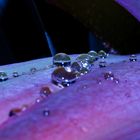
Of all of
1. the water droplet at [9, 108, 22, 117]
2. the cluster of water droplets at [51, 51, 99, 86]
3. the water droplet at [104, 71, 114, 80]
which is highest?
the water droplet at [104, 71, 114, 80]

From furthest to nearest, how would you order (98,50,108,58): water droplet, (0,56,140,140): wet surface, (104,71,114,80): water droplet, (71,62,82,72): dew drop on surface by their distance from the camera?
(98,50,108,58): water droplet < (71,62,82,72): dew drop on surface < (104,71,114,80): water droplet < (0,56,140,140): wet surface

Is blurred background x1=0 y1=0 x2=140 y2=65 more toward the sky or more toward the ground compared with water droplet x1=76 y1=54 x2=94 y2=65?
more toward the sky

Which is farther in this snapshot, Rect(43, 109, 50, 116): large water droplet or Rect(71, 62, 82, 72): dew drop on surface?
Rect(71, 62, 82, 72): dew drop on surface

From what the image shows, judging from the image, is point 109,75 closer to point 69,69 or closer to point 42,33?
point 69,69

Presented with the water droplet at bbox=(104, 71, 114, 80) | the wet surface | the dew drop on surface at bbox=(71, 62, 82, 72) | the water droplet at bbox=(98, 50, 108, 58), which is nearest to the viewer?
the wet surface

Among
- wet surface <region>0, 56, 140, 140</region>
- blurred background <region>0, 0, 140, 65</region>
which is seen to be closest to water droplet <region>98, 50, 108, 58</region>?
blurred background <region>0, 0, 140, 65</region>

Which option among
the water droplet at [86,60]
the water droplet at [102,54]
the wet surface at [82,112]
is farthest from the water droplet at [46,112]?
the water droplet at [102,54]

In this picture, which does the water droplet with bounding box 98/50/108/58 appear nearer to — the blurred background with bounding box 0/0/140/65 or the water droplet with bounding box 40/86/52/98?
the blurred background with bounding box 0/0/140/65

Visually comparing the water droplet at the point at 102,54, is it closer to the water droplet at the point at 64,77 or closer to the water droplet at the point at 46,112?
the water droplet at the point at 64,77

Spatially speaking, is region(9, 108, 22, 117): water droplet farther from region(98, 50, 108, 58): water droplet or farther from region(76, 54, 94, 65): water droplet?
region(98, 50, 108, 58): water droplet

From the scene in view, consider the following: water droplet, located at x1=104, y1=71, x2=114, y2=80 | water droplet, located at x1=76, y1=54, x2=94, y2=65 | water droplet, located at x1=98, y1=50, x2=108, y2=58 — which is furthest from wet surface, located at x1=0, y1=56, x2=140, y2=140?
water droplet, located at x1=98, y1=50, x2=108, y2=58
